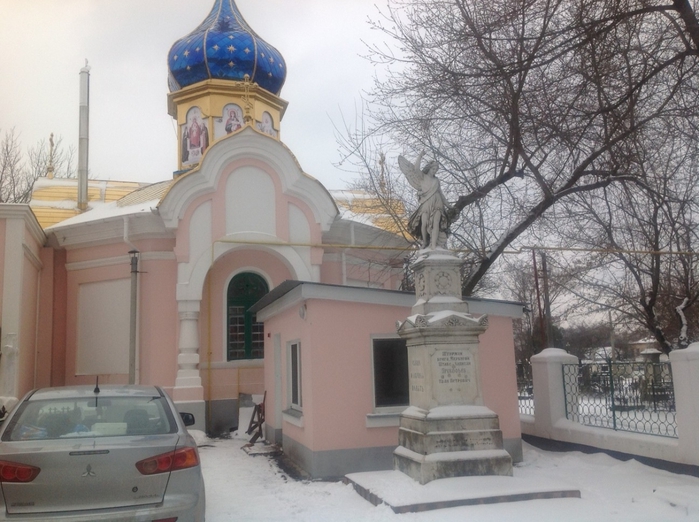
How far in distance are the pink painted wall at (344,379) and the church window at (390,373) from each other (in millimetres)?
162

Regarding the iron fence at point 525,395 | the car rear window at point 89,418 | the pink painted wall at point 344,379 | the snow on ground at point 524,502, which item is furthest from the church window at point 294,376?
the car rear window at point 89,418

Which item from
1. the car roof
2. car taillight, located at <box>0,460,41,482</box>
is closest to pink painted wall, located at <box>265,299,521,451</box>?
the car roof

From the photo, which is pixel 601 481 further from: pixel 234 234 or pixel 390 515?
pixel 234 234

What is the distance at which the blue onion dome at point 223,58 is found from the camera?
66.1ft

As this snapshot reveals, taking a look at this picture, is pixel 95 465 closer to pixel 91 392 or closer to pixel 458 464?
pixel 91 392

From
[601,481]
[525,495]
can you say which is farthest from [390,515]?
[601,481]

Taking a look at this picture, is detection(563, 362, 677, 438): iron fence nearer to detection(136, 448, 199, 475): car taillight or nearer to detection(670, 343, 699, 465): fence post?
detection(670, 343, 699, 465): fence post

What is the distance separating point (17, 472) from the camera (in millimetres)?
5188

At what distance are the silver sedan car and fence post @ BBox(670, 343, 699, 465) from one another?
6348 mm

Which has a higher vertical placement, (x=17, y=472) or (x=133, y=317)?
(x=133, y=317)

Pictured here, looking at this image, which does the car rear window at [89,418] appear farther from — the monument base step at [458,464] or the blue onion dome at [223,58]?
the blue onion dome at [223,58]

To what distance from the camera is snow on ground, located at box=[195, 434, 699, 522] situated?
7234 millimetres

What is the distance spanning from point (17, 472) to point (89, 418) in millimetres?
907

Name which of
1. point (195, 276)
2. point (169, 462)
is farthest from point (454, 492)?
point (195, 276)
